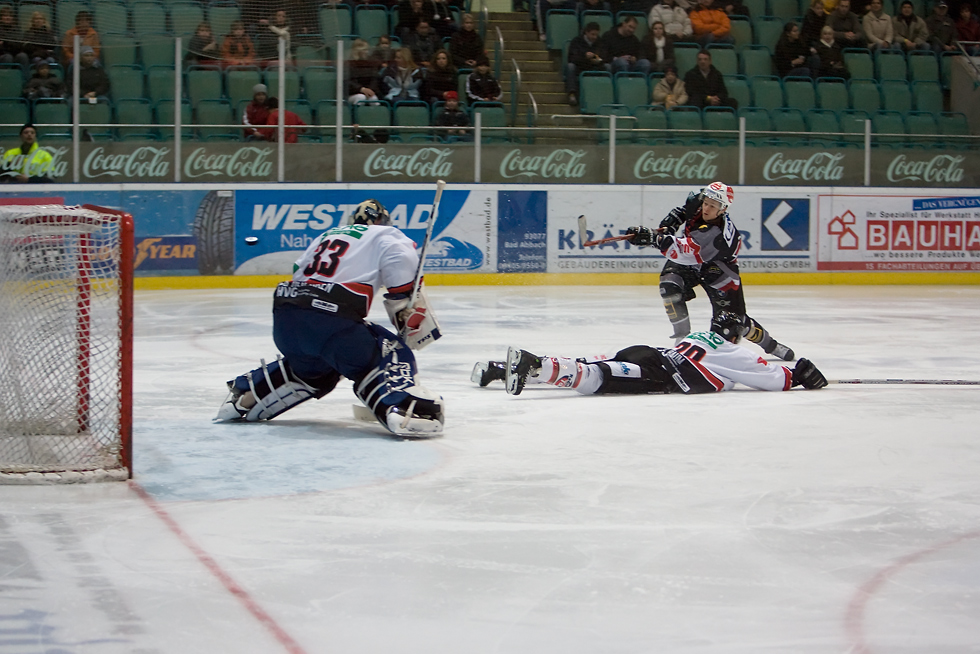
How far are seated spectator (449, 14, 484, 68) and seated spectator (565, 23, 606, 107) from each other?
3.77ft

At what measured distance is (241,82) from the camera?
11609 millimetres

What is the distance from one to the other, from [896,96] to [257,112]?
7.90 metres

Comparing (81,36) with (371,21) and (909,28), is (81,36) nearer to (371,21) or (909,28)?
(371,21)

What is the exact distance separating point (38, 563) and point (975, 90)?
45.5 feet

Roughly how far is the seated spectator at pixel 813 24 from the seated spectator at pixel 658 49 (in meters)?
1.82

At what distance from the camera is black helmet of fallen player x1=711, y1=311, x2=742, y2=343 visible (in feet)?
21.0

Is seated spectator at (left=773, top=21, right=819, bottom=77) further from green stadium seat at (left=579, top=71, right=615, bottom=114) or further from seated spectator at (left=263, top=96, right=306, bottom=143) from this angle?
seated spectator at (left=263, top=96, right=306, bottom=143)

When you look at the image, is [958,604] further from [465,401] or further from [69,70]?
[69,70]

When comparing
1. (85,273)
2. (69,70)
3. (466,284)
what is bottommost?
(466,284)

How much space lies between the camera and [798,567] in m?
2.76

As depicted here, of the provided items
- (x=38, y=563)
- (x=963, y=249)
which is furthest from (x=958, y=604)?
(x=963, y=249)

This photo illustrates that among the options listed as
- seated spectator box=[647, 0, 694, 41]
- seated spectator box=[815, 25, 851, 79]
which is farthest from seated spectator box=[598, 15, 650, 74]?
seated spectator box=[815, 25, 851, 79]

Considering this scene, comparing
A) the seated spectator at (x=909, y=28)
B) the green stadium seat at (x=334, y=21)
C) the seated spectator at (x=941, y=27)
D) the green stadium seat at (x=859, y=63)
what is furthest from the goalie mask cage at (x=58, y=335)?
the seated spectator at (x=941, y=27)

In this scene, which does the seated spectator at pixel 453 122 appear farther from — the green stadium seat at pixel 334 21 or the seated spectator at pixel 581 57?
the seated spectator at pixel 581 57
